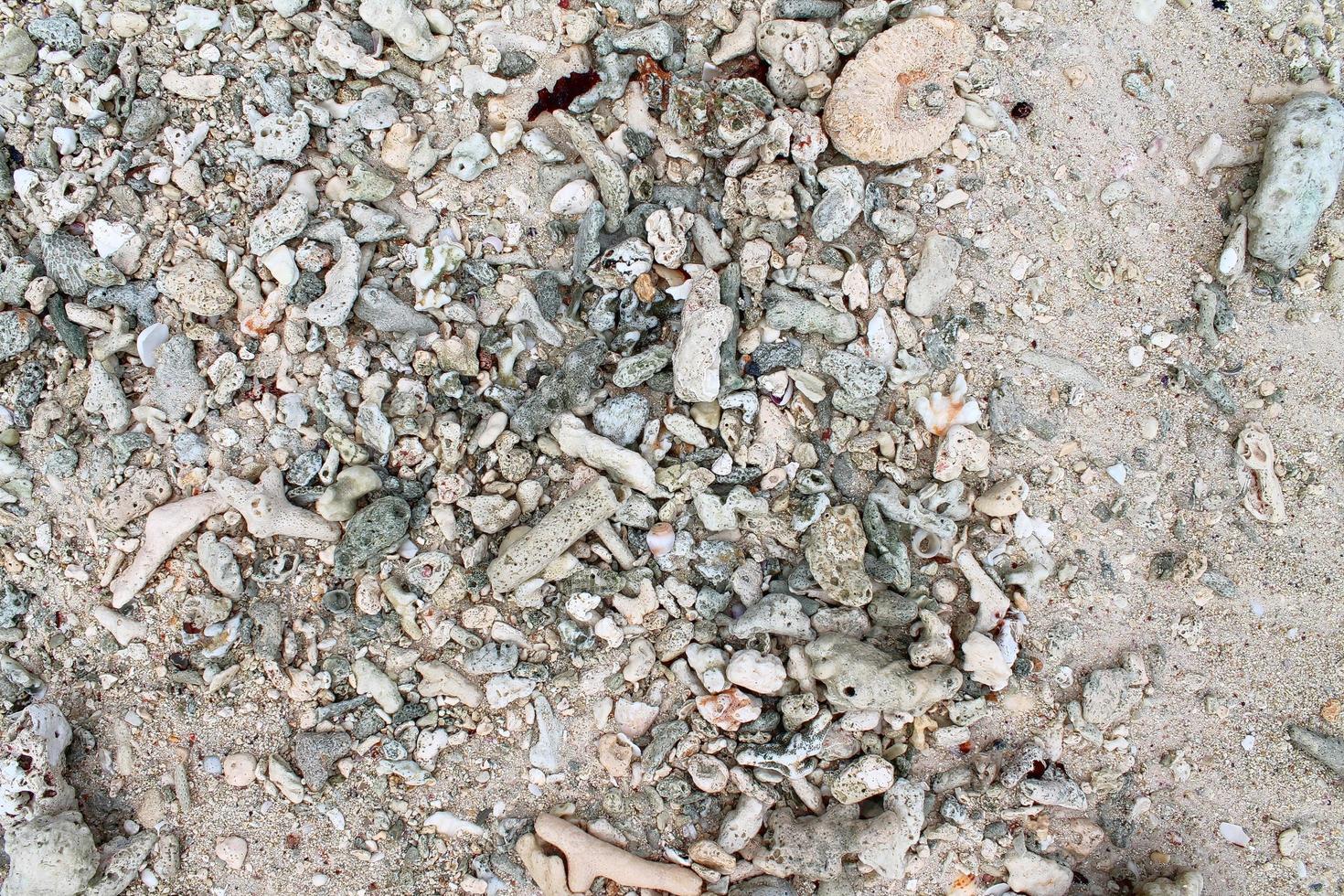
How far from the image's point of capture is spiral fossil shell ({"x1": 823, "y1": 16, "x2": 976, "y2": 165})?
9.28 feet

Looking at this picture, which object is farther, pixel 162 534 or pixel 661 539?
pixel 661 539

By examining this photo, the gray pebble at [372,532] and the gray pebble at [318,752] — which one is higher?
the gray pebble at [372,532]

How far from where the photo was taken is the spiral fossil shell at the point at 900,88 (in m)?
2.83

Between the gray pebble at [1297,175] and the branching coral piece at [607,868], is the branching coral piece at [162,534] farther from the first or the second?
the gray pebble at [1297,175]

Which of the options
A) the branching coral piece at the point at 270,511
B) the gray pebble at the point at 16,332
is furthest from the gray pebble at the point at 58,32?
the branching coral piece at the point at 270,511

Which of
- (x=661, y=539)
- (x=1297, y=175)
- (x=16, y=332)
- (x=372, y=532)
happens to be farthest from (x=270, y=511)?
(x=1297, y=175)

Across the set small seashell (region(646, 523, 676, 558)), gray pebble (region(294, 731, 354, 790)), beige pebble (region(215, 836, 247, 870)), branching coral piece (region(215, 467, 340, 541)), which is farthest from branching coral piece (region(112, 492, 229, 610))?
small seashell (region(646, 523, 676, 558))

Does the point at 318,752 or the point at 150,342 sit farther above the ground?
the point at 150,342

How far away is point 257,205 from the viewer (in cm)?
288

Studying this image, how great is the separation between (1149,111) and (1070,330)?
2.88 ft

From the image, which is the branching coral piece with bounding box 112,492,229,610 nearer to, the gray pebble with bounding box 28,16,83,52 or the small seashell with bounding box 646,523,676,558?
the small seashell with bounding box 646,523,676,558

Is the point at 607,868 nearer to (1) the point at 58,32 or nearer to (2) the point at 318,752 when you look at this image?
(2) the point at 318,752

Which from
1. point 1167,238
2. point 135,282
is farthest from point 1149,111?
point 135,282

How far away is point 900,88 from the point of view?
9.36 feet
